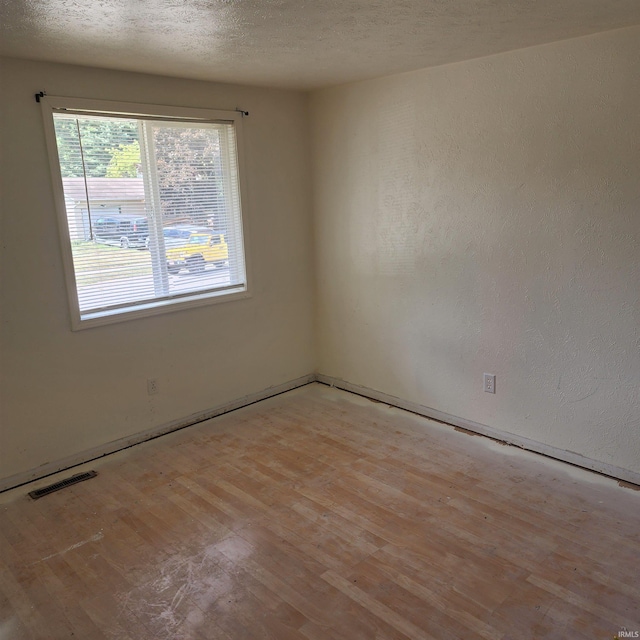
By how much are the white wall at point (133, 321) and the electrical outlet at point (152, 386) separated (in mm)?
41

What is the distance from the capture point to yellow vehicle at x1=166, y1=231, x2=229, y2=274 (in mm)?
3680

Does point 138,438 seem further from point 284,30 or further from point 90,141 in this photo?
point 284,30

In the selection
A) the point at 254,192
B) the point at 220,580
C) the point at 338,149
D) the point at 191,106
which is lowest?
the point at 220,580

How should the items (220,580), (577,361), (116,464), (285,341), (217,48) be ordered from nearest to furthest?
(220,580)
(217,48)
(577,361)
(116,464)
(285,341)

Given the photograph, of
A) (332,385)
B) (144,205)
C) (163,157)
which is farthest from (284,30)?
(332,385)

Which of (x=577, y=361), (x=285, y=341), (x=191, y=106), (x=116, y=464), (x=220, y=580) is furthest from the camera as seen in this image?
(x=285, y=341)

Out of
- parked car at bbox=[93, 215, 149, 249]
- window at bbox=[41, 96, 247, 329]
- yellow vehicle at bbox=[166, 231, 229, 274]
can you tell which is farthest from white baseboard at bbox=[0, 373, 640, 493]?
parked car at bbox=[93, 215, 149, 249]

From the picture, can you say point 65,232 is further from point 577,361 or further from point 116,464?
point 577,361

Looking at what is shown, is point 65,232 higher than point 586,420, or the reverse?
point 65,232

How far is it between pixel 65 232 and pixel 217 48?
4.37 feet

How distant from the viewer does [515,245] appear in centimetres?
313

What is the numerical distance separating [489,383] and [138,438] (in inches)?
91.1

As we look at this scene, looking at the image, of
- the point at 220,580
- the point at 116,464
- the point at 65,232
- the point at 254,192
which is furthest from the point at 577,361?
the point at 65,232

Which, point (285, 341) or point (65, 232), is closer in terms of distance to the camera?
point (65, 232)
